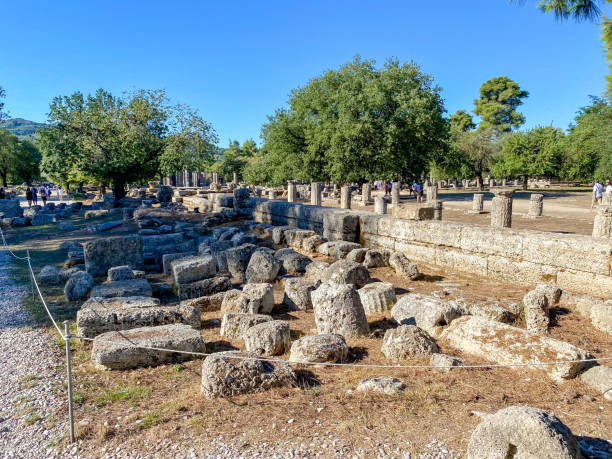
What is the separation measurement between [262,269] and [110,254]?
3.94 metres

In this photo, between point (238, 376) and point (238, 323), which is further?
point (238, 323)

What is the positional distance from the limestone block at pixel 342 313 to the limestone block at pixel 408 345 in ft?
2.28

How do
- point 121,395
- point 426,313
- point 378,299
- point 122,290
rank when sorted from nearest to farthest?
point 121,395
point 426,313
point 378,299
point 122,290

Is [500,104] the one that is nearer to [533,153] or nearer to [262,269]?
[533,153]

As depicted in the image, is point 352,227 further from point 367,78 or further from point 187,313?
point 367,78

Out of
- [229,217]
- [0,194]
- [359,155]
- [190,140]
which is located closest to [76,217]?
[190,140]

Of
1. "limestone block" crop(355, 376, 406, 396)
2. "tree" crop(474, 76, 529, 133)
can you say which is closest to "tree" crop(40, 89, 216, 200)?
"limestone block" crop(355, 376, 406, 396)

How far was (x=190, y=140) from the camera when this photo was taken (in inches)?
968

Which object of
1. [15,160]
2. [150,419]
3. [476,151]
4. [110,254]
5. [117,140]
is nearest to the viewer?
[150,419]

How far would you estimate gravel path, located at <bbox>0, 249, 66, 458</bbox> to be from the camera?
3348 millimetres

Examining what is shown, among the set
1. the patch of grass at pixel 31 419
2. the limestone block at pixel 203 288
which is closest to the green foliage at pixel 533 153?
the limestone block at pixel 203 288

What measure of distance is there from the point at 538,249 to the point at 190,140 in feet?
69.9

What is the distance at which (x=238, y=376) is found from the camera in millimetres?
3967

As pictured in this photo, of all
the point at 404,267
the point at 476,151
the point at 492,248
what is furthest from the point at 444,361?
the point at 476,151
